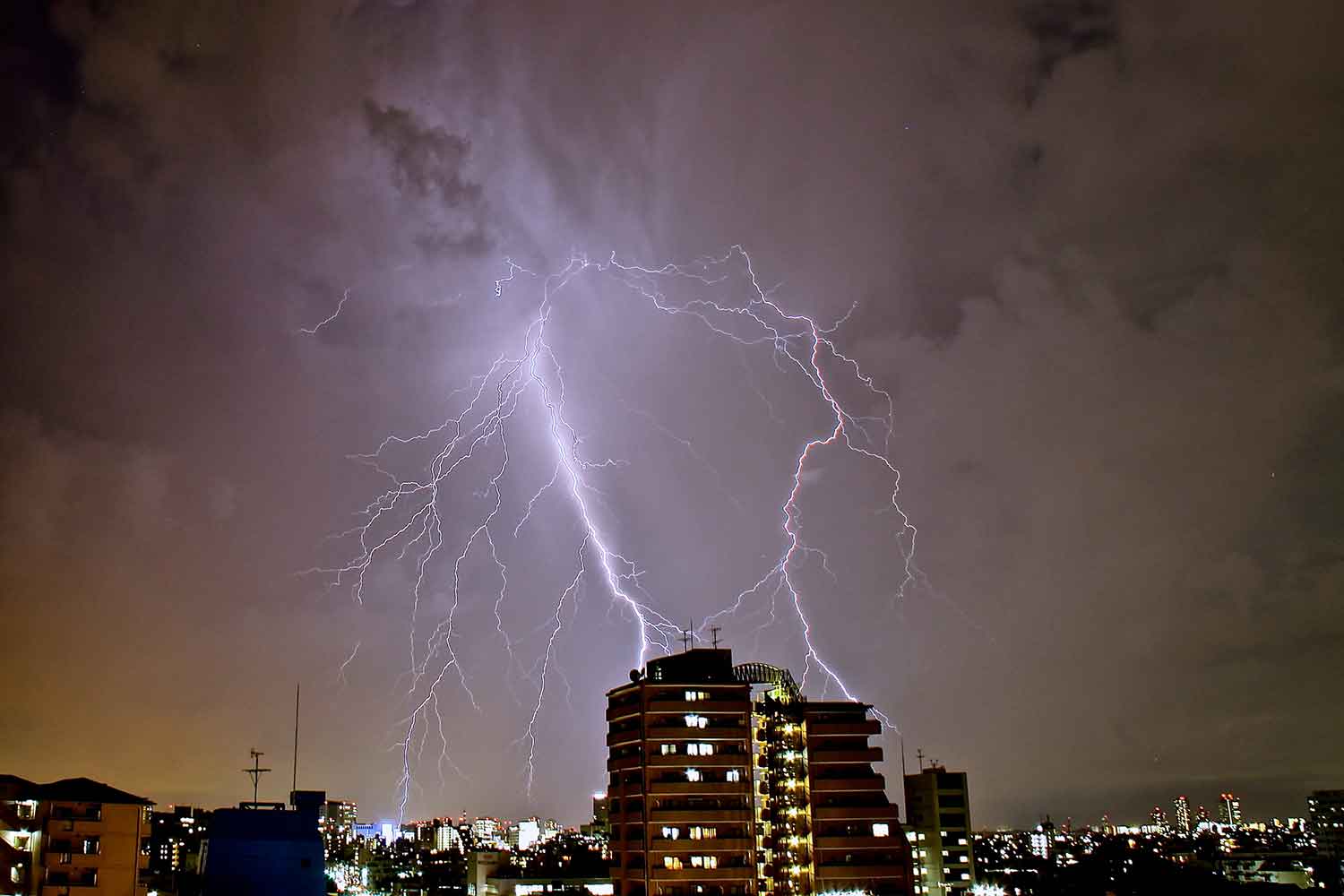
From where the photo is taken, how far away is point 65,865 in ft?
126

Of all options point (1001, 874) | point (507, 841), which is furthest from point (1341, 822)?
point (507, 841)

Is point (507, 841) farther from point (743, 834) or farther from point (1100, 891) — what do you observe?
point (743, 834)

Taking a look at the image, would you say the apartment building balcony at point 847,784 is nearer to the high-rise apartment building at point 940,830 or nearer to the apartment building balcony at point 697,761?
the apartment building balcony at point 697,761

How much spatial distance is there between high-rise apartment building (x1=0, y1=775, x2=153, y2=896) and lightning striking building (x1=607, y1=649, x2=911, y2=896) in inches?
782

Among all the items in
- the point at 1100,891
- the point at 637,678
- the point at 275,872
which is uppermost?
the point at 637,678

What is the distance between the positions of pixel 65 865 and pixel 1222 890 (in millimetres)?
65505

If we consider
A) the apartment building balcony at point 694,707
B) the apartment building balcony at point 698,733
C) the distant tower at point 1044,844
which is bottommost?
the distant tower at point 1044,844

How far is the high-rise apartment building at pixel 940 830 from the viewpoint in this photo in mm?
69688

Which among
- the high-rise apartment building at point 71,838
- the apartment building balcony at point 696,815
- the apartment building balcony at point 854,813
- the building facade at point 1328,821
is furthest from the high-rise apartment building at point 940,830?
the building facade at point 1328,821

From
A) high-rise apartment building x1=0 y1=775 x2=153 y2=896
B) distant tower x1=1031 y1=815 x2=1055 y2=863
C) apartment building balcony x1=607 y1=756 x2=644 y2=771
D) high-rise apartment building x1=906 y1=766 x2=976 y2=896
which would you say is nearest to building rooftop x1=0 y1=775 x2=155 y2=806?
high-rise apartment building x1=0 y1=775 x2=153 y2=896

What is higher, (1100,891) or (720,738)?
(720,738)

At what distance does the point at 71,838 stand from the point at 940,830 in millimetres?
53471

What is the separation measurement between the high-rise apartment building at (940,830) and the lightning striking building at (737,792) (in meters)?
22.7

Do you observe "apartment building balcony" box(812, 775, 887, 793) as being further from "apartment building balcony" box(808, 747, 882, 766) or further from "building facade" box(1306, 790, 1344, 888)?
"building facade" box(1306, 790, 1344, 888)
